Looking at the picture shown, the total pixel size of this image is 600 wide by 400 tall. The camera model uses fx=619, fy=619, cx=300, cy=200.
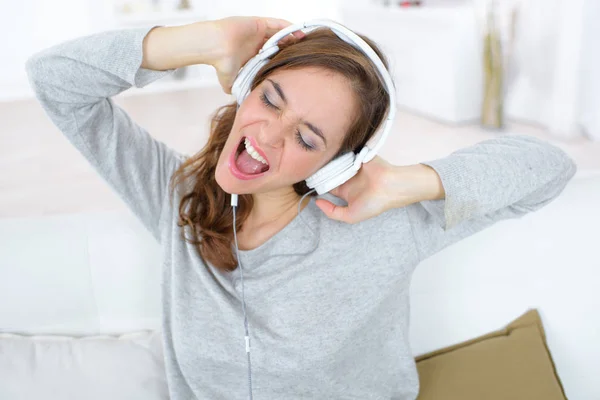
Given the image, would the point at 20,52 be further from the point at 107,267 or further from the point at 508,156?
the point at 508,156

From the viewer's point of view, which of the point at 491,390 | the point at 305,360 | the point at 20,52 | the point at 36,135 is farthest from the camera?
the point at 20,52

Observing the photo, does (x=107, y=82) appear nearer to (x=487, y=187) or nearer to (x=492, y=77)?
(x=487, y=187)

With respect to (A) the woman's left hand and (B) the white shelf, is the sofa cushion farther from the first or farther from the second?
(B) the white shelf

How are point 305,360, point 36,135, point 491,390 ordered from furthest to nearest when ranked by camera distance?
point 36,135 → point 491,390 → point 305,360

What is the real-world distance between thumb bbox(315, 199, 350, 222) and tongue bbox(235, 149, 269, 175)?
6.0 inches

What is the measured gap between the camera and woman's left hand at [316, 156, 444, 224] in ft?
3.74

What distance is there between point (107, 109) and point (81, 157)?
2.83m

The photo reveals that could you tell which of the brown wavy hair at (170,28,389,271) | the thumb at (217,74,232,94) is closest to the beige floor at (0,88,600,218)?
the brown wavy hair at (170,28,389,271)

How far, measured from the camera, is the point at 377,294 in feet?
3.90

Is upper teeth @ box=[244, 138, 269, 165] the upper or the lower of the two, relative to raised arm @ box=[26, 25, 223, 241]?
lower

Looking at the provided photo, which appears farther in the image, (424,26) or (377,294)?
(424,26)

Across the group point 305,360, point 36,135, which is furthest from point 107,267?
point 36,135

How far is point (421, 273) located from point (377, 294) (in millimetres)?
221

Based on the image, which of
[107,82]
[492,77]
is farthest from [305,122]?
[492,77]
